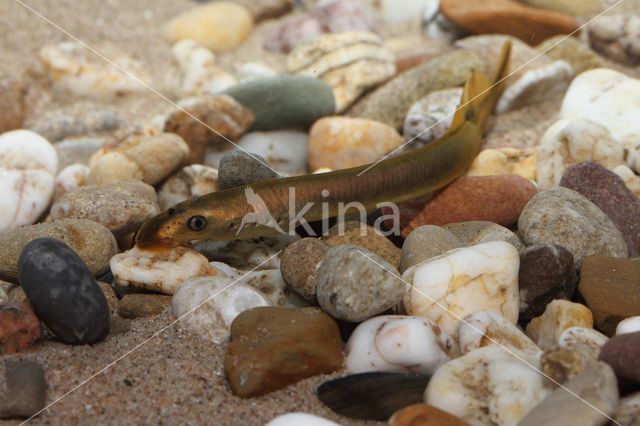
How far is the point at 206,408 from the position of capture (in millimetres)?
1597

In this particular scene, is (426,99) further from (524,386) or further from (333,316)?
(524,386)

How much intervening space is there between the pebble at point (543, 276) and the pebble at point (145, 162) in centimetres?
220

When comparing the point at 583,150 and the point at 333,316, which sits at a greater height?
the point at 583,150

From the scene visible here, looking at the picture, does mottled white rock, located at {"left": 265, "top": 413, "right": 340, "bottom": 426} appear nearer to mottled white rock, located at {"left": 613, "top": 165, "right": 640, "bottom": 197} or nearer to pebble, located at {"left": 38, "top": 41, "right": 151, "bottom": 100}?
mottled white rock, located at {"left": 613, "top": 165, "right": 640, "bottom": 197}

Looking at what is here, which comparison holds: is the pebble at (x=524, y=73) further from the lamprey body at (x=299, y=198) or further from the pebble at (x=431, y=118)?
the lamprey body at (x=299, y=198)

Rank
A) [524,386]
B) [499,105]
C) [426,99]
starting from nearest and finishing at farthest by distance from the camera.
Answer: [524,386]
[426,99]
[499,105]

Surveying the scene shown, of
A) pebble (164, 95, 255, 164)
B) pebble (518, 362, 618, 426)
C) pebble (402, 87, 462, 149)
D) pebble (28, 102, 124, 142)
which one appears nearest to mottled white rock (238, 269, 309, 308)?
pebble (518, 362, 618, 426)

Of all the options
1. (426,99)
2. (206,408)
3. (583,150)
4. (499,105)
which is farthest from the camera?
(499,105)

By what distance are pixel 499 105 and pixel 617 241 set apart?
79.4 inches

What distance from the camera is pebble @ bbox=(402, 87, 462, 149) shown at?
346cm

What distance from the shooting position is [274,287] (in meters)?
2.29

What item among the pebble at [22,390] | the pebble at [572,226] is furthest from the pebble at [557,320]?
the pebble at [22,390]

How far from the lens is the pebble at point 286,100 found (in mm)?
3703

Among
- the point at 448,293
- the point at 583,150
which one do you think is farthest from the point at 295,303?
the point at 583,150
